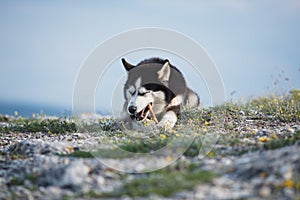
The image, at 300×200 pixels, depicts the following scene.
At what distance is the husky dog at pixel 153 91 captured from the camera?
10.4 meters

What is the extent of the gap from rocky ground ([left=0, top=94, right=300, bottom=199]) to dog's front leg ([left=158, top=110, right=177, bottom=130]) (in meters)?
1.96

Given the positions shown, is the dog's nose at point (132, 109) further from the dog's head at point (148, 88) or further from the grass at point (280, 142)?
the grass at point (280, 142)

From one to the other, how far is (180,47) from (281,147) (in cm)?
406

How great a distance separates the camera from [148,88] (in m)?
10.5

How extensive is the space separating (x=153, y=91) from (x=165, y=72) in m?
0.63

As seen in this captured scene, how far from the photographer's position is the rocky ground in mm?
5105

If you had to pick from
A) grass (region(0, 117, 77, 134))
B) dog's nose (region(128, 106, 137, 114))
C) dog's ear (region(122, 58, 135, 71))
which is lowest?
grass (region(0, 117, 77, 134))

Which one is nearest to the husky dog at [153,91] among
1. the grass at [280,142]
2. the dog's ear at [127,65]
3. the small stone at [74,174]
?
the dog's ear at [127,65]

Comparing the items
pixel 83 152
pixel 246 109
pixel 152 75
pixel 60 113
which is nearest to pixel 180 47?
pixel 152 75

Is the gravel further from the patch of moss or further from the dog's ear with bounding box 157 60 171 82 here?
the dog's ear with bounding box 157 60 171 82

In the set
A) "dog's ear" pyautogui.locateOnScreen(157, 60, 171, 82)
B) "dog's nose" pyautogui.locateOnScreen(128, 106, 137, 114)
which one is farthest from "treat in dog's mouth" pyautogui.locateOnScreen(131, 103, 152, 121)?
"dog's ear" pyautogui.locateOnScreen(157, 60, 171, 82)

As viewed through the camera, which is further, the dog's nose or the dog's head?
the dog's head

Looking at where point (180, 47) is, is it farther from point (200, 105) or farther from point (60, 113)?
point (60, 113)

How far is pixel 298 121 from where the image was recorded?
10875mm
